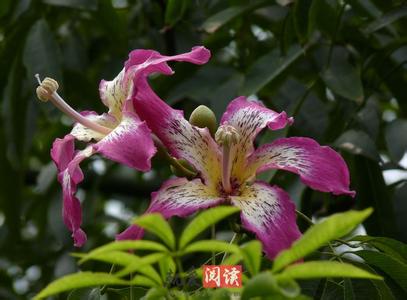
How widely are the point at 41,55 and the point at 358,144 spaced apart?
2.11 ft

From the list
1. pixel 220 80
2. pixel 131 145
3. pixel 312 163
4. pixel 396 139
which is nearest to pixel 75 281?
pixel 131 145

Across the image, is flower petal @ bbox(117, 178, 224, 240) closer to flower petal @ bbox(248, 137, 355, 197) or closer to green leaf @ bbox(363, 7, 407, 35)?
flower petal @ bbox(248, 137, 355, 197)

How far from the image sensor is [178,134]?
1141mm

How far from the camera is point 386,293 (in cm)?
106

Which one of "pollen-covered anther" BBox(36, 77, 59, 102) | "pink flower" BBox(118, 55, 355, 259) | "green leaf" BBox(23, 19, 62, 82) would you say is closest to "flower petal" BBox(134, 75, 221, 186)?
"pink flower" BBox(118, 55, 355, 259)

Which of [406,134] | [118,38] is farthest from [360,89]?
[118,38]

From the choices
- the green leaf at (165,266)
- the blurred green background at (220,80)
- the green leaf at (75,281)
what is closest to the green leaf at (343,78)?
the blurred green background at (220,80)

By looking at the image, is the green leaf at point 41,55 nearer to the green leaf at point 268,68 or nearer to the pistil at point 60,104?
the green leaf at point 268,68

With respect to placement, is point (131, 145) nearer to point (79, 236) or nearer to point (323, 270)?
point (79, 236)

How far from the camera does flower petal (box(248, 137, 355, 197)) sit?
3.43 ft

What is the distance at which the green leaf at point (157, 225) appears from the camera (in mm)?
728

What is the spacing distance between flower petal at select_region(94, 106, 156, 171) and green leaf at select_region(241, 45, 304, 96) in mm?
562

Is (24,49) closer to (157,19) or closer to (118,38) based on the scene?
(118,38)

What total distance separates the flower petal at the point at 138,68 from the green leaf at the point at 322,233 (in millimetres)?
442
